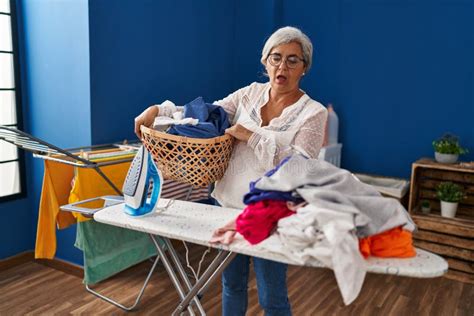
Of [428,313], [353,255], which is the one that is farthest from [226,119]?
[428,313]

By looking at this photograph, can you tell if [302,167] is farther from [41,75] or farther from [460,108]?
[460,108]

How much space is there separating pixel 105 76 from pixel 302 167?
173 cm

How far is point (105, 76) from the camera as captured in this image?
8.52ft

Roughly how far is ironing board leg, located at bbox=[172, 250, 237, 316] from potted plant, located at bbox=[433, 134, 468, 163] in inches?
83.0

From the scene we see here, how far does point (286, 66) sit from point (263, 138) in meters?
0.27

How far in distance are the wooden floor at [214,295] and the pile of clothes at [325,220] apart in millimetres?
1285

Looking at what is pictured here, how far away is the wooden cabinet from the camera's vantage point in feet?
9.19

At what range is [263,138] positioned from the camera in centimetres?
142

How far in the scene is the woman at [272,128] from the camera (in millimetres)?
1429

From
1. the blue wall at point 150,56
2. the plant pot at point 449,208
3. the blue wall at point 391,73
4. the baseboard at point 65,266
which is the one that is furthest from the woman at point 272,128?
the blue wall at point 391,73

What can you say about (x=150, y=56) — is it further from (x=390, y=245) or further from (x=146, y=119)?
(x=390, y=245)

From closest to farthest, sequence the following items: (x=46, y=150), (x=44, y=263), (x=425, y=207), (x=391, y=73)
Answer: (x=46, y=150)
(x=44, y=263)
(x=425, y=207)
(x=391, y=73)

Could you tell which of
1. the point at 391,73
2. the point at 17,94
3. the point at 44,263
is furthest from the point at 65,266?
the point at 391,73

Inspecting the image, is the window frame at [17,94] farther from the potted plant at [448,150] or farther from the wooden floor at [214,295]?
the potted plant at [448,150]
